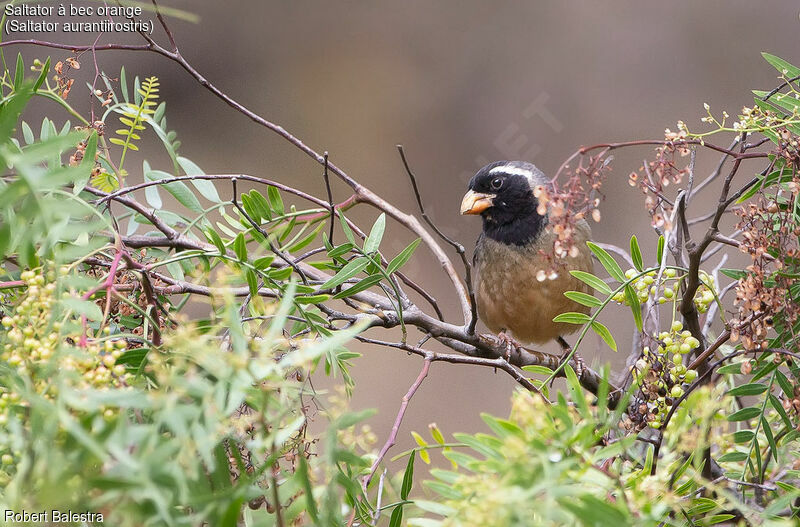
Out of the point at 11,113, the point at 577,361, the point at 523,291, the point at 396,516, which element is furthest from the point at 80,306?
the point at 523,291

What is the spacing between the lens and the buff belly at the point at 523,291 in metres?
2.82

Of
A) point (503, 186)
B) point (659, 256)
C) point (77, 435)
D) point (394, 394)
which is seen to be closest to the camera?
point (77, 435)

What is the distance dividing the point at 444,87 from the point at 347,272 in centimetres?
418

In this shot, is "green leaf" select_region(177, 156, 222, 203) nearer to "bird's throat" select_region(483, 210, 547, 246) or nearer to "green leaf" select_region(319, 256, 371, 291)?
"green leaf" select_region(319, 256, 371, 291)

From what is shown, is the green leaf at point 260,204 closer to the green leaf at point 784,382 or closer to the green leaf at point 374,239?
the green leaf at point 374,239

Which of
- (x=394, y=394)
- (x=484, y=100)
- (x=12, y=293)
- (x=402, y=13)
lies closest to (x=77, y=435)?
(x=12, y=293)

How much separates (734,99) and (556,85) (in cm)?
104

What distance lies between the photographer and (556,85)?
5.07 meters

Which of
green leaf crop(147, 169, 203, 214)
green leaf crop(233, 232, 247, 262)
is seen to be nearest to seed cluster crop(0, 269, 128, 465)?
green leaf crop(233, 232, 247, 262)

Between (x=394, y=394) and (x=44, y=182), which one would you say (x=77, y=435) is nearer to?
(x=44, y=182)

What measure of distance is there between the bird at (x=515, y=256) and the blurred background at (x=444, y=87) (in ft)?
5.38

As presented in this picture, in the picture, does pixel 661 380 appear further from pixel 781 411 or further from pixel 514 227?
pixel 514 227

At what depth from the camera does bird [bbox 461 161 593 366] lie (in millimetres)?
2855

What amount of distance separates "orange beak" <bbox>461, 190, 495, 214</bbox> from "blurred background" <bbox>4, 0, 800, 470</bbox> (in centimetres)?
167
